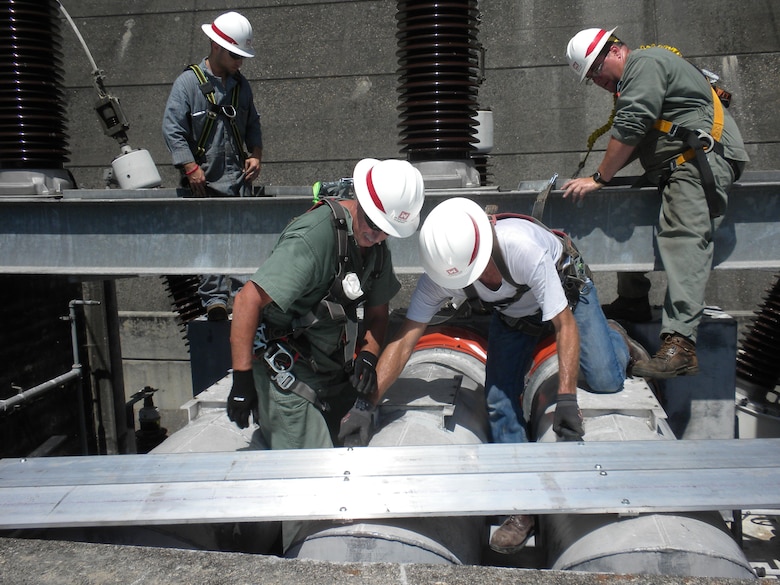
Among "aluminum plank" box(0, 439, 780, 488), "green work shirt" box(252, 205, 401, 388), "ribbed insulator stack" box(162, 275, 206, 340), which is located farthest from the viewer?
"ribbed insulator stack" box(162, 275, 206, 340)

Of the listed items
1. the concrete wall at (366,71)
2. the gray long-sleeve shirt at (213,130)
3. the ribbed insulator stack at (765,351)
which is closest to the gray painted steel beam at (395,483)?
the gray long-sleeve shirt at (213,130)

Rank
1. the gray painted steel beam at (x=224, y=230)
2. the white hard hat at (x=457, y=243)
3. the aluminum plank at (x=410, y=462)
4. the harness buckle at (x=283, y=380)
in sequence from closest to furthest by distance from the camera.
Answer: the aluminum plank at (x=410, y=462) < the white hard hat at (x=457, y=243) < the harness buckle at (x=283, y=380) < the gray painted steel beam at (x=224, y=230)

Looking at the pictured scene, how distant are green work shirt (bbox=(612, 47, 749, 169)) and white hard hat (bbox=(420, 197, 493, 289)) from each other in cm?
124

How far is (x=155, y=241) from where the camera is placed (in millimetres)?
4691

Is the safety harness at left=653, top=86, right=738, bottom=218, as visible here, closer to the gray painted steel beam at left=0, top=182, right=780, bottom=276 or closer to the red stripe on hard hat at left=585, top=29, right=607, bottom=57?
the gray painted steel beam at left=0, top=182, right=780, bottom=276

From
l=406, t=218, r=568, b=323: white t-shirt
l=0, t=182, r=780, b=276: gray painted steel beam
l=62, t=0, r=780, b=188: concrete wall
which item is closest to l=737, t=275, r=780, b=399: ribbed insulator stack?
A: l=0, t=182, r=780, b=276: gray painted steel beam

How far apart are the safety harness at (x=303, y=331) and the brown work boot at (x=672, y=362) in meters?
1.81

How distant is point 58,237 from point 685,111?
412cm

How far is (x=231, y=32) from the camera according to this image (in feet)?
17.3

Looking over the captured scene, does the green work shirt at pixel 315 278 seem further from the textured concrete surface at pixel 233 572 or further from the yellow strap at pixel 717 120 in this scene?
the yellow strap at pixel 717 120

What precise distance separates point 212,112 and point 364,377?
2810mm

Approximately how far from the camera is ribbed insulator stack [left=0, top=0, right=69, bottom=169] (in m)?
5.20

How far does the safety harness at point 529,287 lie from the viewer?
151 inches

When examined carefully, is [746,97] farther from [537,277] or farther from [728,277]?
[537,277]
